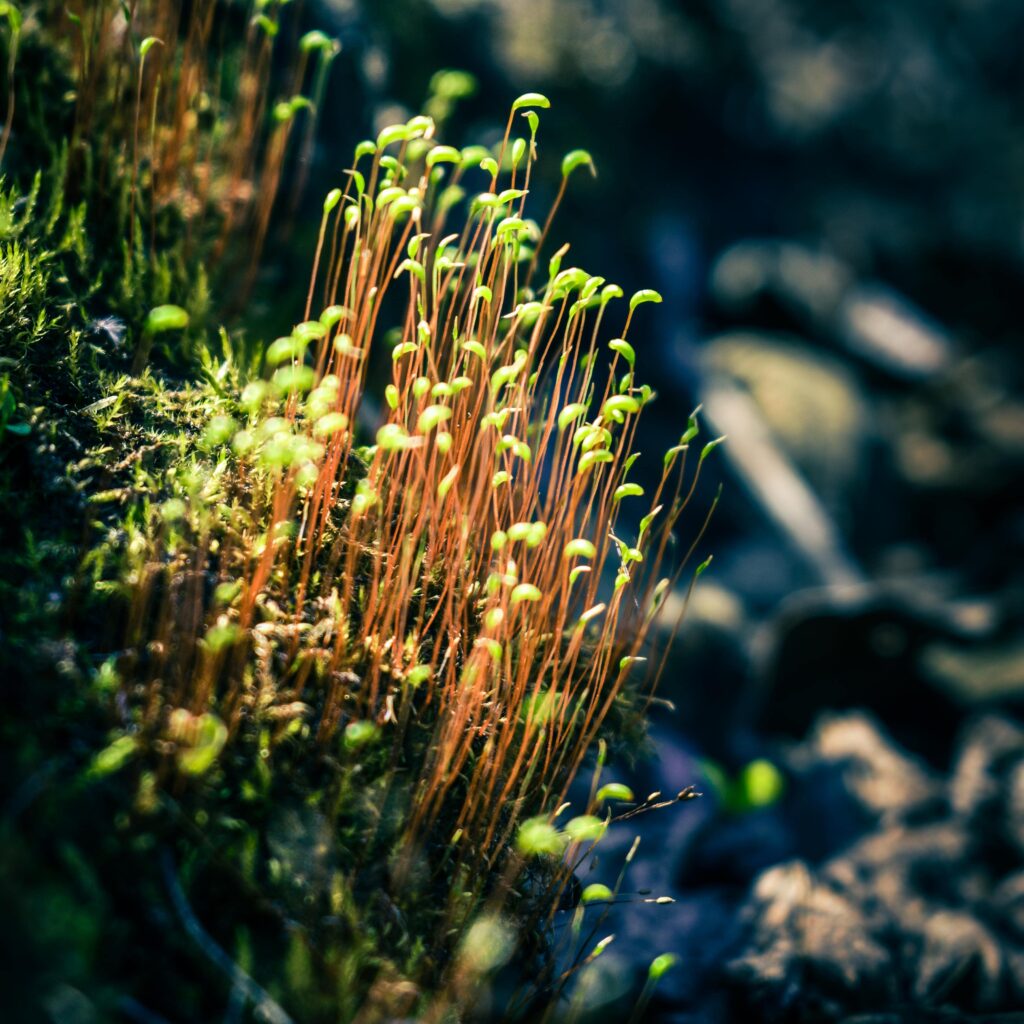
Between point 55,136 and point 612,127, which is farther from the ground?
point 612,127

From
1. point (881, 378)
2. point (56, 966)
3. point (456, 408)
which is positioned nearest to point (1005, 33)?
point (881, 378)

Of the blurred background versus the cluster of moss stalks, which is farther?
the blurred background

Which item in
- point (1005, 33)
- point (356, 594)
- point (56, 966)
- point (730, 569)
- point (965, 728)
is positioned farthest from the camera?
point (1005, 33)

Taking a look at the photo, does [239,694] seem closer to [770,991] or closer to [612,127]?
[770,991]

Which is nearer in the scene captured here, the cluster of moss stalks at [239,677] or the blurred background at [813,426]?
the cluster of moss stalks at [239,677]
